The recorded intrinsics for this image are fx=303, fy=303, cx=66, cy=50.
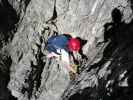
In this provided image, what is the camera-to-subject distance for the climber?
46.4ft

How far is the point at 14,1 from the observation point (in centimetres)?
2216

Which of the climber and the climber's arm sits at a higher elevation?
the climber

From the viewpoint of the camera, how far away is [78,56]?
1448cm

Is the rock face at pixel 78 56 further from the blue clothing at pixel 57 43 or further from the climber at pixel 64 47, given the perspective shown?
the blue clothing at pixel 57 43

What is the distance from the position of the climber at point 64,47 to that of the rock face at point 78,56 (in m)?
0.56

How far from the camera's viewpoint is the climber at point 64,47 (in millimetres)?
14133

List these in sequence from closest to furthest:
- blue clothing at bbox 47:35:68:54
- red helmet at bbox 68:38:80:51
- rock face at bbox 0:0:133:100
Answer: rock face at bbox 0:0:133:100 < red helmet at bbox 68:38:80:51 < blue clothing at bbox 47:35:68:54

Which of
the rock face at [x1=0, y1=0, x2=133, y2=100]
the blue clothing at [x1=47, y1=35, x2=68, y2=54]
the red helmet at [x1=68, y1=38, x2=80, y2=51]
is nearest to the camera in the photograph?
the rock face at [x1=0, y1=0, x2=133, y2=100]

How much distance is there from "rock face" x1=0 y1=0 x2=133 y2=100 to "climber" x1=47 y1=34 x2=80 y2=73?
0.56 m

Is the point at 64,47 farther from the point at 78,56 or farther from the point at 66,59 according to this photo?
the point at 78,56

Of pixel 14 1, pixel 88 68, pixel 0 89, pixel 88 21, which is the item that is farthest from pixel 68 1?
pixel 0 89

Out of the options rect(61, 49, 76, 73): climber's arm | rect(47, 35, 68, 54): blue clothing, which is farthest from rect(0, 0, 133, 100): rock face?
rect(47, 35, 68, 54): blue clothing

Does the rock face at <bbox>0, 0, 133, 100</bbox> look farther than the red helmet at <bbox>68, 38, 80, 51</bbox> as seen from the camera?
No

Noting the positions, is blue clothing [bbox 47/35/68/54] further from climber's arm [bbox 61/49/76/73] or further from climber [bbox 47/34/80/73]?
climber's arm [bbox 61/49/76/73]
